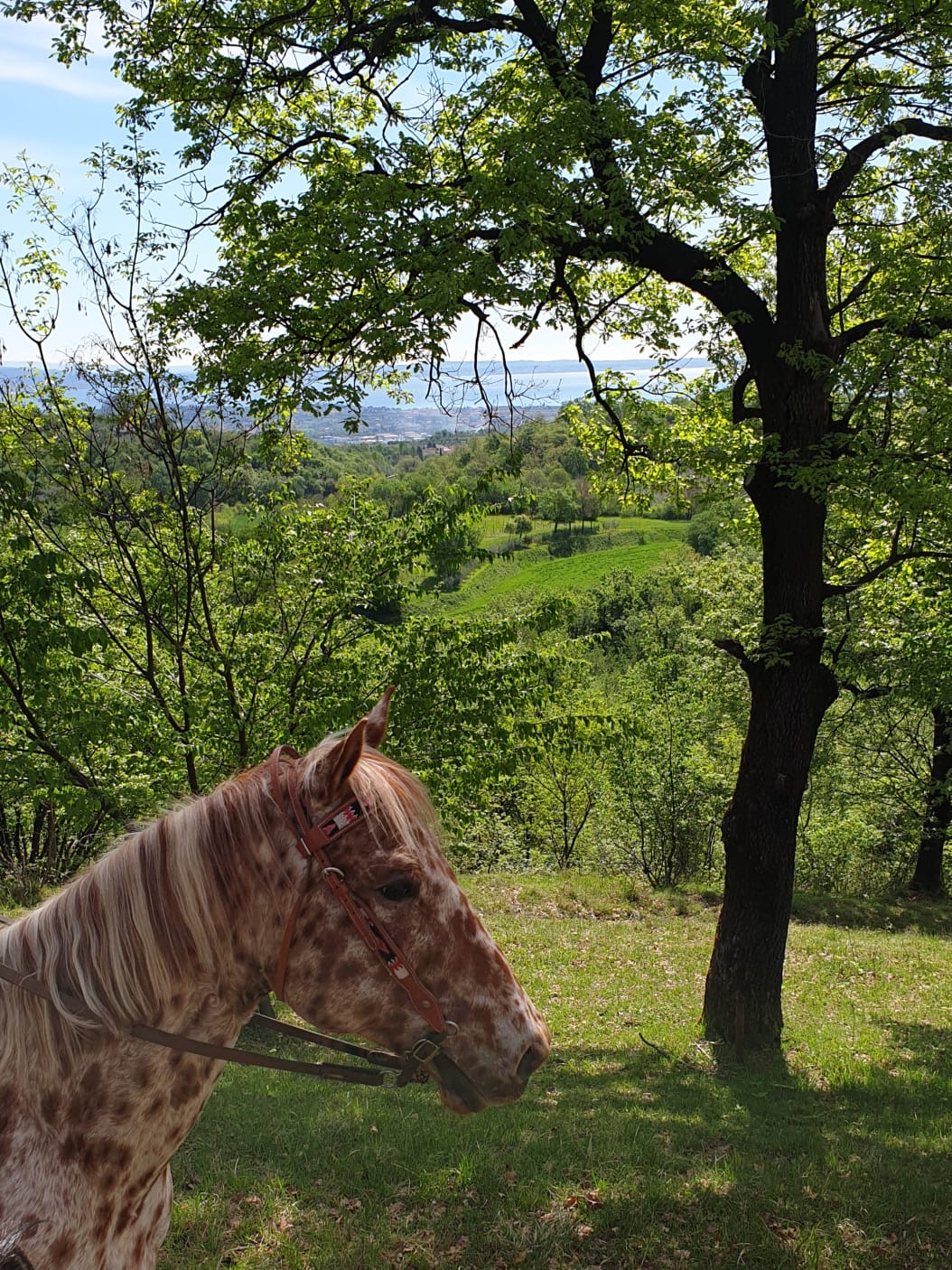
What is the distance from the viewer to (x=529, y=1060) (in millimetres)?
2256

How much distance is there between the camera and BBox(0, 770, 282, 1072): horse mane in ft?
6.66

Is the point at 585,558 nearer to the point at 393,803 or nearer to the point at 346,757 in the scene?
the point at 393,803

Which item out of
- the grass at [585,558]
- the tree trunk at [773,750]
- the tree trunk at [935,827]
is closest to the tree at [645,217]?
the tree trunk at [773,750]

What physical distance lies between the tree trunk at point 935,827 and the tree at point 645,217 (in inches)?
531

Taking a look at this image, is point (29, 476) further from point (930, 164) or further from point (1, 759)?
point (930, 164)

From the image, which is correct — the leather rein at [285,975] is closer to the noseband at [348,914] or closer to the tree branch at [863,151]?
the noseband at [348,914]

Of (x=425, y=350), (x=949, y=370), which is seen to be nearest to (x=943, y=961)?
(x=949, y=370)

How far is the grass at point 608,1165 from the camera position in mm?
4188

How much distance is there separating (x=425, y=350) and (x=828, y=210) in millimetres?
3988

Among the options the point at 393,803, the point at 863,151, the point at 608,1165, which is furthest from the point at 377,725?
the point at 863,151

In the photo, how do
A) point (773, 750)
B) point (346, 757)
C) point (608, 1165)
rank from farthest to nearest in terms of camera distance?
point (773, 750) < point (608, 1165) < point (346, 757)

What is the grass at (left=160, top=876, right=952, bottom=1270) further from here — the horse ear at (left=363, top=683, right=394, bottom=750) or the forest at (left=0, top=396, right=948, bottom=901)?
the horse ear at (left=363, top=683, right=394, bottom=750)

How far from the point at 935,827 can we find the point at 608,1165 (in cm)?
1829

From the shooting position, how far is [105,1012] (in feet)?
6.63
